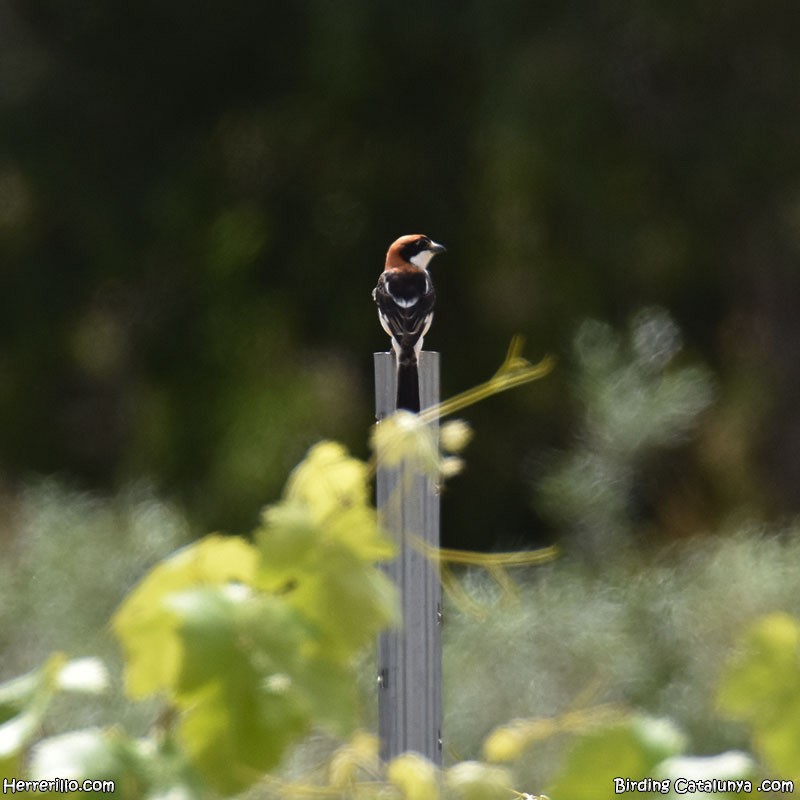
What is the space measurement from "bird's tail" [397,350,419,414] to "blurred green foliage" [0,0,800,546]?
7262mm

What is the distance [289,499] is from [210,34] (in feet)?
34.6

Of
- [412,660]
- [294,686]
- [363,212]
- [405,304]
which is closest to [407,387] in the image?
[412,660]

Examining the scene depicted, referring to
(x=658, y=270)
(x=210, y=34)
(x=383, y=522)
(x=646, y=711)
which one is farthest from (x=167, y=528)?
(x=210, y=34)

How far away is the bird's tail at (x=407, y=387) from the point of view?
75.0 inches

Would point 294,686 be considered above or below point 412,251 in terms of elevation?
below

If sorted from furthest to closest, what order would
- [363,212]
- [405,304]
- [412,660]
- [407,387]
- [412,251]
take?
[363,212], [412,251], [405,304], [407,387], [412,660]

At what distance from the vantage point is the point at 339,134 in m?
10.8

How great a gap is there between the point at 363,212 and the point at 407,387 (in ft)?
28.8

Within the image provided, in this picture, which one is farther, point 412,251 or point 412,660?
point 412,251

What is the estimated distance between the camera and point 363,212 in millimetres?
10594

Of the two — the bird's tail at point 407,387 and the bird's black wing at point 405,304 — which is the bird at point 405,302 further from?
the bird's tail at point 407,387

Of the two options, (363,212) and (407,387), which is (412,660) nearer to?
(407,387)

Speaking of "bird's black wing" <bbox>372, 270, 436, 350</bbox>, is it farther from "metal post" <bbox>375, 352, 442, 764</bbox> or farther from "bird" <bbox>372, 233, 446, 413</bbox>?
"metal post" <bbox>375, 352, 442, 764</bbox>

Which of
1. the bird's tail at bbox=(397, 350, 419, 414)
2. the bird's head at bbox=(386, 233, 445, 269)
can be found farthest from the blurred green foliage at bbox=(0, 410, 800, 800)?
the bird's head at bbox=(386, 233, 445, 269)
